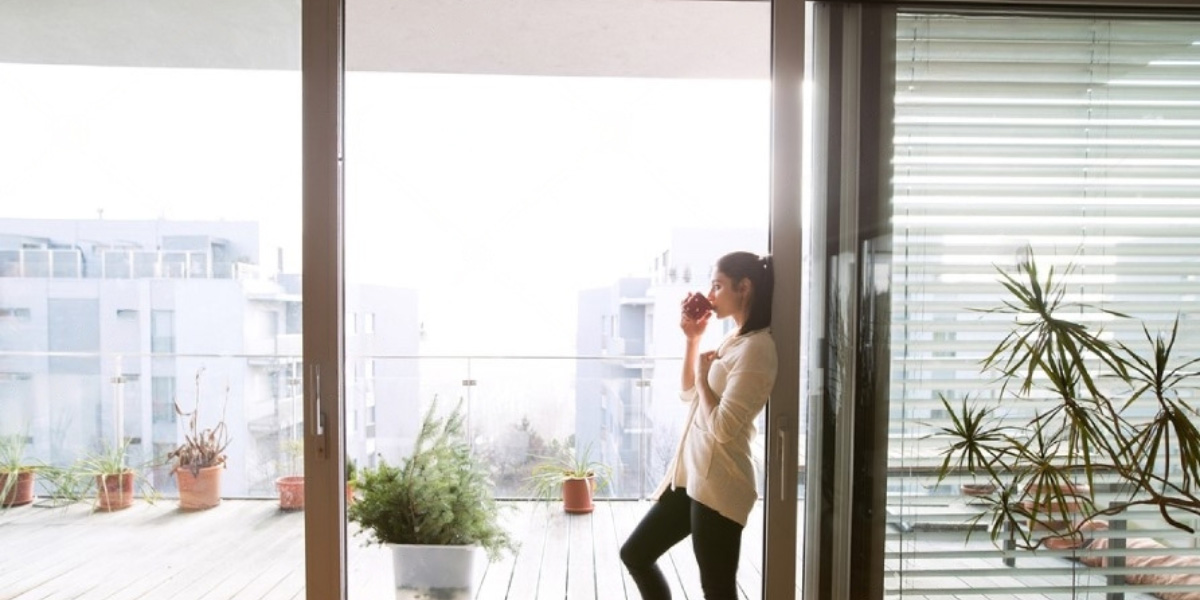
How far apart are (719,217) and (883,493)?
149cm

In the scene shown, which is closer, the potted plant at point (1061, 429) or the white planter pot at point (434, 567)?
the potted plant at point (1061, 429)

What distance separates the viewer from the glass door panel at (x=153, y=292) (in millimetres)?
2131

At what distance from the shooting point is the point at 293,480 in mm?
2102

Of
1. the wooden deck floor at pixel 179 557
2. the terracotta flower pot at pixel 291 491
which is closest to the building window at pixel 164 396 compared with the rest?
the wooden deck floor at pixel 179 557

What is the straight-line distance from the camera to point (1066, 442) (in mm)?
2117

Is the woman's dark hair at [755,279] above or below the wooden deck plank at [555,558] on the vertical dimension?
above

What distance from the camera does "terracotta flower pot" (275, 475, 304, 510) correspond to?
2.09 metres

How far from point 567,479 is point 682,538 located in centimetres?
179

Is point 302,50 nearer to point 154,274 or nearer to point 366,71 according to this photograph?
point 366,71

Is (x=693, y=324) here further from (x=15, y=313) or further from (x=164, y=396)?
(x=15, y=313)

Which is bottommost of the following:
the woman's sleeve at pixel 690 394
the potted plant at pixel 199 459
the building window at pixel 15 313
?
the potted plant at pixel 199 459

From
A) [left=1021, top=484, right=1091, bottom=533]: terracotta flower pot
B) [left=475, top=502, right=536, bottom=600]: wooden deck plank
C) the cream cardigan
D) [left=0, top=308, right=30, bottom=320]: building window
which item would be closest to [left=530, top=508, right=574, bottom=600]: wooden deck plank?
[left=475, top=502, right=536, bottom=600]: wooden deck plank

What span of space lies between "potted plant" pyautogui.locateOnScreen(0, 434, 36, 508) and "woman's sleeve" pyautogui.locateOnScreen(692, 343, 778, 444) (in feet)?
7.37

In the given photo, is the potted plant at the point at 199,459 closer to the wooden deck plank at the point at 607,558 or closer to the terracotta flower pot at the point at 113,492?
the terracotta flower pot at the point at 113,492
